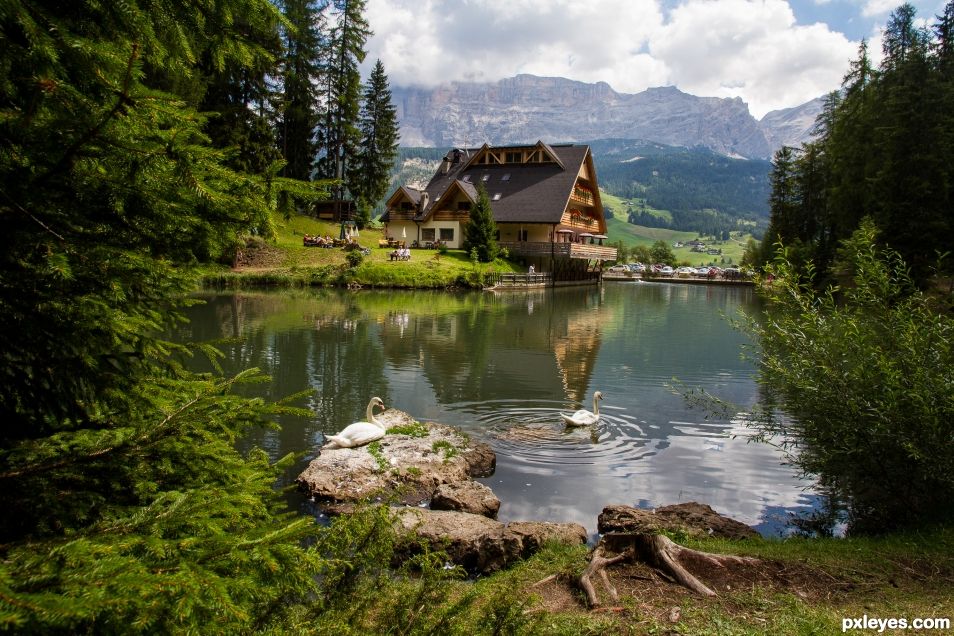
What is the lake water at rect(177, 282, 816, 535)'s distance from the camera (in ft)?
34.6

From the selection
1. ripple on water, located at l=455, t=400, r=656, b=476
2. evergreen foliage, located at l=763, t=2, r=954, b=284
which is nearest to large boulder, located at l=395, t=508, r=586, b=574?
ripple on water, located at l=455, t=400, r=656, b=476

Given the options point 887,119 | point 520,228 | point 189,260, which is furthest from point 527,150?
point 189,260

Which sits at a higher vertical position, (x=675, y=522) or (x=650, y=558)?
(x=650, y=558)

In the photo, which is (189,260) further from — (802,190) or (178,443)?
(802,190)

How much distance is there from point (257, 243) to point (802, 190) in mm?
54166

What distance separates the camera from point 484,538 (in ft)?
24.5

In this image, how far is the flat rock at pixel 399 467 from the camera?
9500mm

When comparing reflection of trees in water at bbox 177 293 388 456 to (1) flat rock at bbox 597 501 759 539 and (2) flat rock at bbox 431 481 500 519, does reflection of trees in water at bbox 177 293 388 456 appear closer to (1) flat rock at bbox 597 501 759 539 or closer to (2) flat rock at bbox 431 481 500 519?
(2) flat rock at bbox 431 481 500 519

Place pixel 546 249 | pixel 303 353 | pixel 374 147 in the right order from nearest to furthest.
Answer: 1. pixel 303 353
2. pixel 546 249
3. pixel 374 147

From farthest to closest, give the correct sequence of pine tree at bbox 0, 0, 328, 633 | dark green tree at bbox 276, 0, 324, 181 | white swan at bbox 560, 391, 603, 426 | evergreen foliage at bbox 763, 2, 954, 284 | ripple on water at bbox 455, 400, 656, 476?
dark green tree at bbox 276, 0, 324, 181 < evergreen foliage at bbox 763, 2, 954, 284 < white swan at bbox 560, 391, 603, 426 < ripple on water at bbox 455, 400, 656, 476 < pine tree at bbox 0, 0, 328, 633

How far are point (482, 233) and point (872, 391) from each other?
1823 inches

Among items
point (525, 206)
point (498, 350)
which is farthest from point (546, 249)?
point (498, 350)

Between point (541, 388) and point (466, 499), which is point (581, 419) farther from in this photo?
point (466, 499)

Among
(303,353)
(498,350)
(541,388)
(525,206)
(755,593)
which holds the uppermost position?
(525,206)
